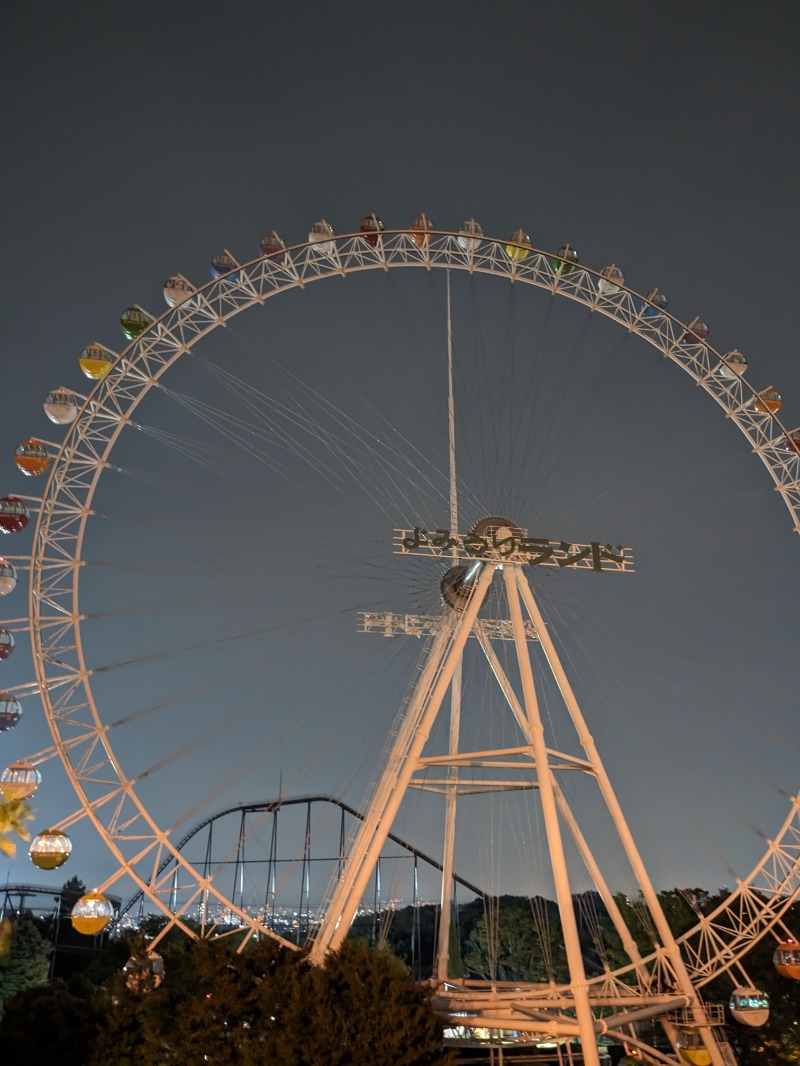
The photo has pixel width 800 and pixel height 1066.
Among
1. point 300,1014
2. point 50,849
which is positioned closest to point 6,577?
point 50,849

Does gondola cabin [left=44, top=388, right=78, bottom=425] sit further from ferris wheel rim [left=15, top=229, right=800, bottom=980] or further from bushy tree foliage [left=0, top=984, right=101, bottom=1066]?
bushy tree foliage [left=0, top=984, right=101, bottom=1066]

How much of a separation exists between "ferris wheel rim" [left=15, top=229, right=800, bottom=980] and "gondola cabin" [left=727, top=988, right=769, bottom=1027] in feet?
8.88

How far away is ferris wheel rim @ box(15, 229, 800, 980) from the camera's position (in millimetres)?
27156

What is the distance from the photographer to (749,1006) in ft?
93.0

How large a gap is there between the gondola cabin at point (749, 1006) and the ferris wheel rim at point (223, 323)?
2706 mm

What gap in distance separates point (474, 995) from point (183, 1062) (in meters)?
7.62

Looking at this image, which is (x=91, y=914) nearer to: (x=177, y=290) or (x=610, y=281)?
A: (x=177, y=290)

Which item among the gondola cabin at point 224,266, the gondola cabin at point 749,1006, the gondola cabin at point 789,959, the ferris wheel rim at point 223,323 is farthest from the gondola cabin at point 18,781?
the gondola cabin at point 789,959

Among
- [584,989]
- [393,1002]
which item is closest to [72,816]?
[393,1002]

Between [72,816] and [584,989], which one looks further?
[72,816]

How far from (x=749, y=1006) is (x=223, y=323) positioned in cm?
2557

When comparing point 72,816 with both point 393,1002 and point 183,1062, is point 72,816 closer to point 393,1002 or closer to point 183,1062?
point 183,1062

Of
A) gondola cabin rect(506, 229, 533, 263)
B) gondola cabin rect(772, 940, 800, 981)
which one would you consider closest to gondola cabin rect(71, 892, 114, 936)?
gondola cabin rect(772, 940, 800, 981)

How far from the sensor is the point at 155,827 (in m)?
26.6
